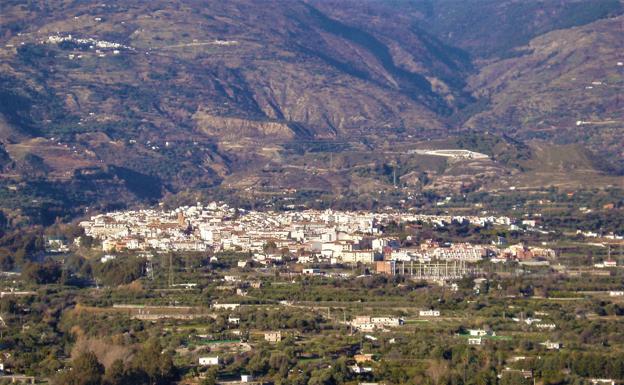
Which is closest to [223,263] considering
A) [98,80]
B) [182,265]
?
[182,265]

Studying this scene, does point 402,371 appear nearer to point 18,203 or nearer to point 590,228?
point 590,228

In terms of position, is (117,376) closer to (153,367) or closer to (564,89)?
(153,367)

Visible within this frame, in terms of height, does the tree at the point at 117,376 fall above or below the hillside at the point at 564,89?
below

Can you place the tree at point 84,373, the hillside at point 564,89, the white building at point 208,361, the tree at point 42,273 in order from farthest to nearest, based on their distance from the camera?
the hillside at point 564,89 → the tree at point 42,273 → the white building at point 208,361 → the tree at point 84,373

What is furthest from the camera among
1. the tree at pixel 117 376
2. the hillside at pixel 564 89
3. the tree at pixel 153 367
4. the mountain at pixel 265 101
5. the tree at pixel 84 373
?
the hillside at pixel 564 89

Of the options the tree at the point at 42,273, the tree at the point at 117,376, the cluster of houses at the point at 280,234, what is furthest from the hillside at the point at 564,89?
the tree at the point at 117,376

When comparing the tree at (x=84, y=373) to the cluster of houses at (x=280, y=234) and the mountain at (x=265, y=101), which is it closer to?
the cluster of houses at (x=280, y=234)

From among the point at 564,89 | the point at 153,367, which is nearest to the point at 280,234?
the point at 153,367

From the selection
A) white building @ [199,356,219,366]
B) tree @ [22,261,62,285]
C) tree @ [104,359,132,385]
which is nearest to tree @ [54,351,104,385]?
tree @ [104,359,132,385]

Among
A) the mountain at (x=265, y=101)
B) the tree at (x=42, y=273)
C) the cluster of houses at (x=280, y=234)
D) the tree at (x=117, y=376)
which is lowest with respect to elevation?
the tree at (x=117, y=376)
